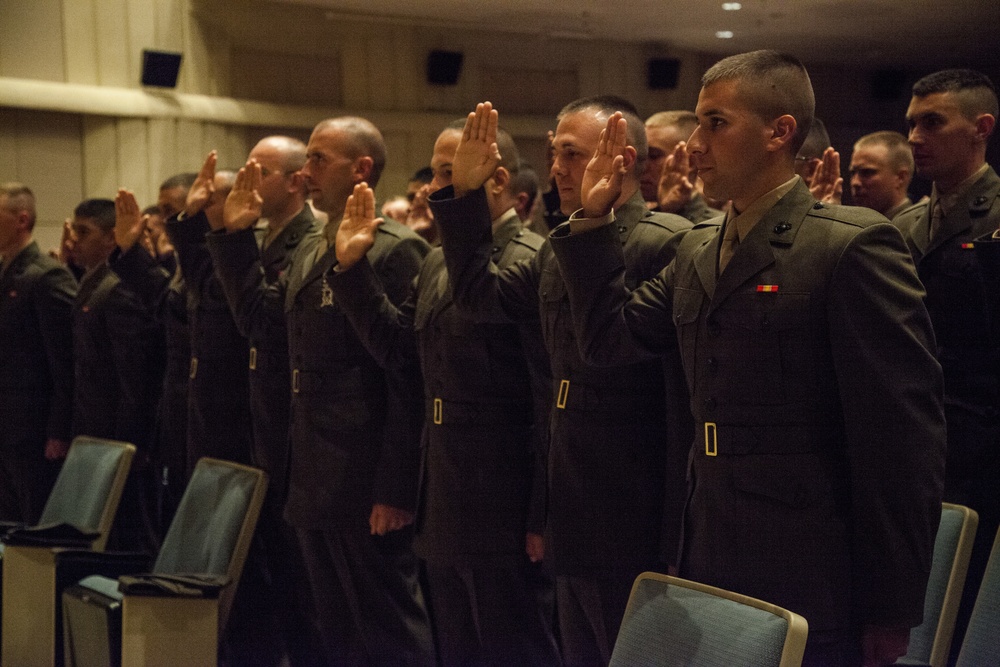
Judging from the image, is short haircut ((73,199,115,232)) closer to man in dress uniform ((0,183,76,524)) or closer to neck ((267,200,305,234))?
man in dress uniform ((0,183,76,524))

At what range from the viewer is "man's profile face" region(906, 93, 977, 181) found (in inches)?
120

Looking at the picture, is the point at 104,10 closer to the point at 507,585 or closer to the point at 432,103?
the point at 432,103

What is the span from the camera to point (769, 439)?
185cm

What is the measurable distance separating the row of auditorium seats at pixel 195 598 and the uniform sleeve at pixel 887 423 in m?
0.26

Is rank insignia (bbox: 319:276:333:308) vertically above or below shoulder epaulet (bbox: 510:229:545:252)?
below

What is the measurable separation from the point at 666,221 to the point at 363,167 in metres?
1.30

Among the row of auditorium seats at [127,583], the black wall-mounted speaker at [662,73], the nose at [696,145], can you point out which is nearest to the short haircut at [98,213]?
the row of auditorium seats at [127,583]

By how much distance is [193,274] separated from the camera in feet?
12.9

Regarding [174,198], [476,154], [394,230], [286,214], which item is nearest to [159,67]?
[174,198]

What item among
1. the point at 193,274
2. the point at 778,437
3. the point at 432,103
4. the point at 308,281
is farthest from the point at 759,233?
the point at 432,103

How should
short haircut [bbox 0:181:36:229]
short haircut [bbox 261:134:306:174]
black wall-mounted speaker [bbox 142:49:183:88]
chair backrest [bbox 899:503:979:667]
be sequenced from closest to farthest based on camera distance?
chair backrest [bbox 899:503:979:667] < short haircut [bbox 261:134:306:174] < short haircut [bbox 0:181:36:229] < black wall-mounted speaker [bbox 142:49:183:88]

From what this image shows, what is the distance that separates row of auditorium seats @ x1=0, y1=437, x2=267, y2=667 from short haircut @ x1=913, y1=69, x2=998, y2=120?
2.04m

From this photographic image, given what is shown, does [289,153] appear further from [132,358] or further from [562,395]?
[562,395]

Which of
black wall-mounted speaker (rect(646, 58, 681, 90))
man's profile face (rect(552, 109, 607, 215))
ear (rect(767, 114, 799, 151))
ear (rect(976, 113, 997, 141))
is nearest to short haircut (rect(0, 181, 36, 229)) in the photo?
man's profile face (rect(552, 109, 607, 215))
